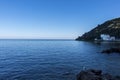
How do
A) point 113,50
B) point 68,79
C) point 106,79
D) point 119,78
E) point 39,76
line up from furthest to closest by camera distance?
point 113,50, point 39,76, point 68,79, point 119,78, point 106,79

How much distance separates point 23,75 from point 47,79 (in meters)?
5.54

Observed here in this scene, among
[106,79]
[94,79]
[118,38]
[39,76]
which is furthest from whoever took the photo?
[118,38]

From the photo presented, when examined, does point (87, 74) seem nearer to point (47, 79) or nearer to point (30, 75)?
point (47, 79)

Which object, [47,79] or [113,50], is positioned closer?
[47,79]

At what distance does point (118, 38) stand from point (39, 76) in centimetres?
18713

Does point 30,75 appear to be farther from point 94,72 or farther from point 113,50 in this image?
point 113,50

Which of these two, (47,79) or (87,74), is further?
(47,79)

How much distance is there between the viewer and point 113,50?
244 ft

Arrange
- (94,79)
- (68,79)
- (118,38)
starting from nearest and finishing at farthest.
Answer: (94,79), (68,79), (118,38)

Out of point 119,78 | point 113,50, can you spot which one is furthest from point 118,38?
point 119,78

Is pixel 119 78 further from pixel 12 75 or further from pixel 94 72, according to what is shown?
pixel 12 75

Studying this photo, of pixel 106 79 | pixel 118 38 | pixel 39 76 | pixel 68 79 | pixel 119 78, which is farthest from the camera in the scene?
pixel 118 38

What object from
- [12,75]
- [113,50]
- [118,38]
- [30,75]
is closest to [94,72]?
[30,75]

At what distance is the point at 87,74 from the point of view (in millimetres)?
24438
